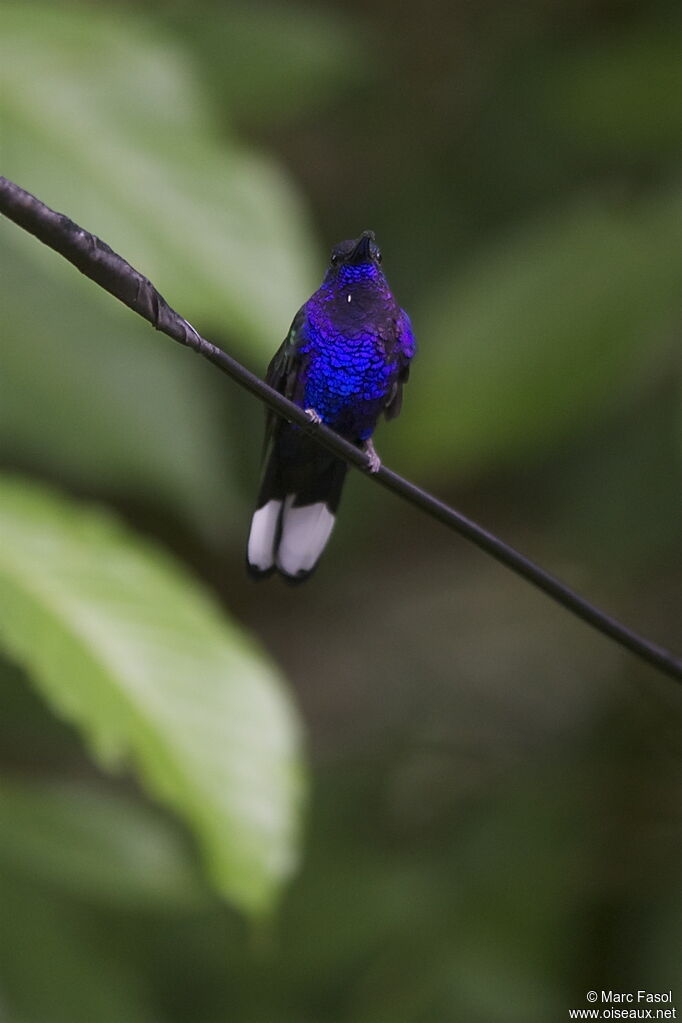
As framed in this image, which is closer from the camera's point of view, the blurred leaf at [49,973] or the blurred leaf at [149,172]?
the blurred leaf at [149,172]

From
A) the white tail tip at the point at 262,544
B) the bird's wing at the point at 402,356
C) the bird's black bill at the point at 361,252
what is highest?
the bird's wing at the point at 402,356

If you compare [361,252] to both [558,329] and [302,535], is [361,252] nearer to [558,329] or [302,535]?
[302,535]

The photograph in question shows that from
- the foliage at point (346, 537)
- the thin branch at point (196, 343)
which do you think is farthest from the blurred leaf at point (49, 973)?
the thin branch at point (196, 343)

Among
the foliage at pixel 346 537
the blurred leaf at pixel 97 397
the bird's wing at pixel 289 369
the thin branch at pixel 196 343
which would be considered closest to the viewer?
the thin branch at pixel 196 343

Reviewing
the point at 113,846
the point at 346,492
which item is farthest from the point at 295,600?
the point at 113,846

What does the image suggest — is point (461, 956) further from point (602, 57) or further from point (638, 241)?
point (602, 57)

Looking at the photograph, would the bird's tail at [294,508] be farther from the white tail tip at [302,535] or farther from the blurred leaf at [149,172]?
the blurred leaf at [149,172]

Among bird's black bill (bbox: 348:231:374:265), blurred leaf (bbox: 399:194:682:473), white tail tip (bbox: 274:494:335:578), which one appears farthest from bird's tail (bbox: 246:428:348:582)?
blurred leaf (bbox: 399:194:682:473)

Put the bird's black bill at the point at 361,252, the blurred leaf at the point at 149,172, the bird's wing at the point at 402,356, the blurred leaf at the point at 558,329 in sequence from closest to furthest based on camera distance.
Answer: the bird's black bill at the point at 361,252, the bird's wing at the point at 402,356, the blurred leaf at the point at 149,172, the blurred leaf at the point at 558,329
